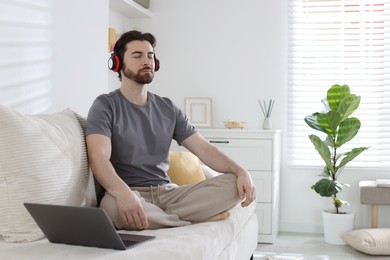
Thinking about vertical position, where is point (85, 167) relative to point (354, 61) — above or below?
below

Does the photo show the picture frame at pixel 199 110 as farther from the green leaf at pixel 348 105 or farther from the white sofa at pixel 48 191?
the white sofa at pixel 48 191

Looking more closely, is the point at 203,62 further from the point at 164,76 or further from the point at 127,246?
the point at 127,246

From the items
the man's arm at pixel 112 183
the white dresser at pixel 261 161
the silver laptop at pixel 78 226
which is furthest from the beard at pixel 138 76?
the white dresser at pixel 261 161

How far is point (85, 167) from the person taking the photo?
97.0 inches

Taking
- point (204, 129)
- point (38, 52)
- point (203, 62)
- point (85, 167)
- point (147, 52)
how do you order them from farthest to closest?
point (203, 62) → point (204, 129) → point (38, 52) → point (147, 52) → point (85, 167)

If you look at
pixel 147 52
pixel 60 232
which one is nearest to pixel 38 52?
pixel 147 52

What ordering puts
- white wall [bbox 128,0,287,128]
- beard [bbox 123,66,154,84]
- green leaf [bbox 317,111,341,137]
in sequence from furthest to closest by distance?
white wall [bbox 128,0,287,128] < green leaf [bbox 317,111,341,137] < beard [bbox 123,66,154,84]

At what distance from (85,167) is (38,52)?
84 centimetres

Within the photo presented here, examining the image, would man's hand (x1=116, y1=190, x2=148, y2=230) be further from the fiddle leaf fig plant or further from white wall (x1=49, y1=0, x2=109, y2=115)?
the fiddle leaf fig plant

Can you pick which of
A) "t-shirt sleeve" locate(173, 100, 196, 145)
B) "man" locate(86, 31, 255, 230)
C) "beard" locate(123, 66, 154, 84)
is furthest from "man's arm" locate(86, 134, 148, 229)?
"t-shirt sleeve" locate(173, 100, 196, 145)

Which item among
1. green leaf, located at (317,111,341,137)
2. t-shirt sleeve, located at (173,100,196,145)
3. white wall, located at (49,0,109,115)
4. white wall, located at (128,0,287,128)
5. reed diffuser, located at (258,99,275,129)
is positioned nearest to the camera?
t-shirt sleeve, located at (173,100,196,145)

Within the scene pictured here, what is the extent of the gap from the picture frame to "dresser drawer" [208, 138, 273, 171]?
469 millimetres

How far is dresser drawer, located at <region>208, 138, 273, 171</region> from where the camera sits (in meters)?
4.73

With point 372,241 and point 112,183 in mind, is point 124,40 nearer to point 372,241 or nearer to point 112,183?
point 112,183
